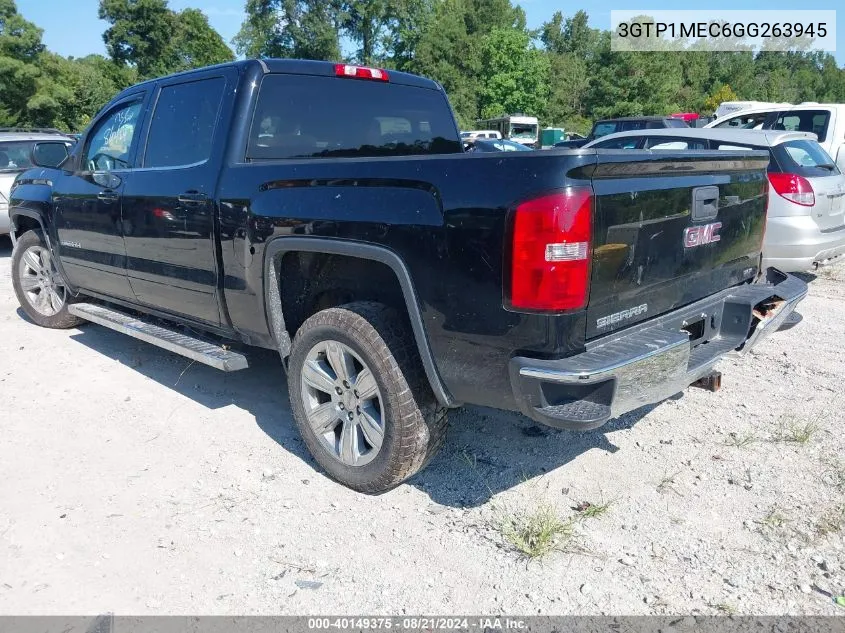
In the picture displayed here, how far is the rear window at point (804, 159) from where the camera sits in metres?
6.38

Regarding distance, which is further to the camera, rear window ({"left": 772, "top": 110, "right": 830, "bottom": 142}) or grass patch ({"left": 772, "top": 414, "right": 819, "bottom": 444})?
rear window ({"left": 772, "top": 110, "right": 830, "bottom": 142})

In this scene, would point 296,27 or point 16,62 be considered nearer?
point 16,62

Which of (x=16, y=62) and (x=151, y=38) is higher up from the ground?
(x=151, y=38)

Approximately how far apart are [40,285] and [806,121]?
11322 millimetres

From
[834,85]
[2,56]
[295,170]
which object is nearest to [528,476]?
[295,170]

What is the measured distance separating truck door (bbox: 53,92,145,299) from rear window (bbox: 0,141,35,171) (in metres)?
5.84

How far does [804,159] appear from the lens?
659 cm

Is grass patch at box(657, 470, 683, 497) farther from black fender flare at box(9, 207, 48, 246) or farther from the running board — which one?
black fender flare at box(9, 207, 48, 246)

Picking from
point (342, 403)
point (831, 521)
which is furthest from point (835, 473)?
point (342, 403)

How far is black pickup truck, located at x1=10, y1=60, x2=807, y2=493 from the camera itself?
2.48 m

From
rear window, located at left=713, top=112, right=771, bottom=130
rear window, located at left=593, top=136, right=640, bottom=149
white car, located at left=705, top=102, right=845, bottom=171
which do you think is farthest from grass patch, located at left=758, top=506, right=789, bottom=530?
rear window, located at left=713, top=112, right=771, bottom=130

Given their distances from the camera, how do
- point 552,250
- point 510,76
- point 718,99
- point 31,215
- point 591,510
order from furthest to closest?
point 718,99 → point 510,76 → point 31,215 → point 591,510 → point 552,250

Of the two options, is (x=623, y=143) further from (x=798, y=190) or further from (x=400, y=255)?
(x=400, y=255)

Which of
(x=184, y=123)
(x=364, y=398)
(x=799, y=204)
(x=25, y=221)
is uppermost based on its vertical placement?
(x=184, y=123)
